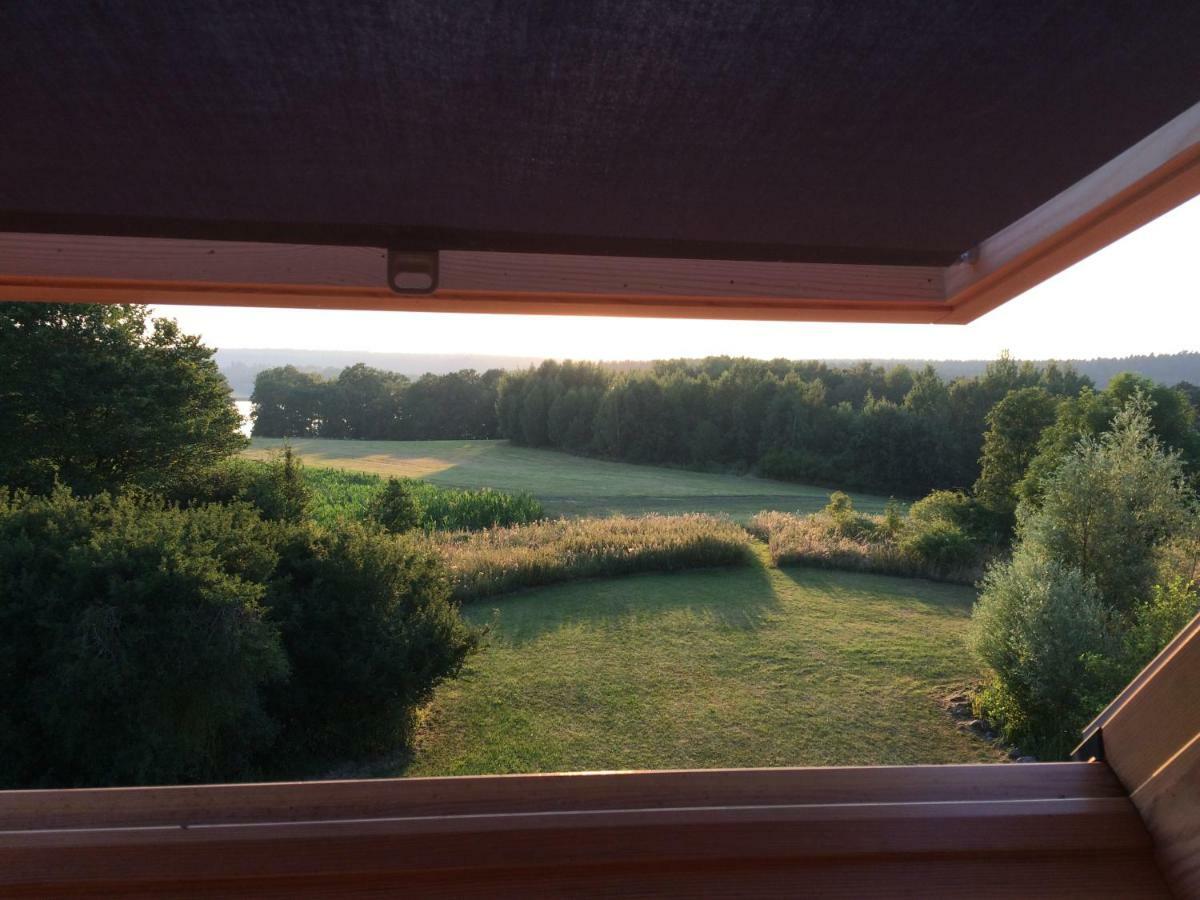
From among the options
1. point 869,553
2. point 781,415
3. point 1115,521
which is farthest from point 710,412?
point 1115,521

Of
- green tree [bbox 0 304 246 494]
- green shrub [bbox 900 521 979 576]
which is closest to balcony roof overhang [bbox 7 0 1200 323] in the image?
green tree [bbox 0 304 246 494]

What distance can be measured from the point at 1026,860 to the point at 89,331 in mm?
12765

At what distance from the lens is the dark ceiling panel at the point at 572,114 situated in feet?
2.02

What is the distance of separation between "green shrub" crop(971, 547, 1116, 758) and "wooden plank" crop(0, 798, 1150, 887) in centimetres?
616

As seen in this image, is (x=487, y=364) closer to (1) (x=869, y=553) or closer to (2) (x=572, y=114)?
(1) (x=869, y=553)

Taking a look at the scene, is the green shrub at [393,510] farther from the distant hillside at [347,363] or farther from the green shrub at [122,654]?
the distant hillside at [347,363]

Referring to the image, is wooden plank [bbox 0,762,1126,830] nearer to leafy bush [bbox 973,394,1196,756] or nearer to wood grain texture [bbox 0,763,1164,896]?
wood grain texture [bbox 0,763,1164,896]

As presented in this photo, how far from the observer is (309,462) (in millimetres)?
20938

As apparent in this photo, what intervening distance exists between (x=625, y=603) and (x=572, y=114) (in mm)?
9938

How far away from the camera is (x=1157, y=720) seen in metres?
1.06

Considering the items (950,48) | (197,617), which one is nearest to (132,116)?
(950,48)

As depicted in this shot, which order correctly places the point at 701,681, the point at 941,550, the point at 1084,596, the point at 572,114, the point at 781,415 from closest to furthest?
the point at 572,114
the point at 1084,596
the point at 701,681
the point at 941,550
the point at 781,415

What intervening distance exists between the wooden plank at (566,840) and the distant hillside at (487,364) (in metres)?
18.2

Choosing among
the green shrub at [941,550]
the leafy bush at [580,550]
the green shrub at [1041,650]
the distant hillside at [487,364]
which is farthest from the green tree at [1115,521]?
the distant hillside at [487,364]
